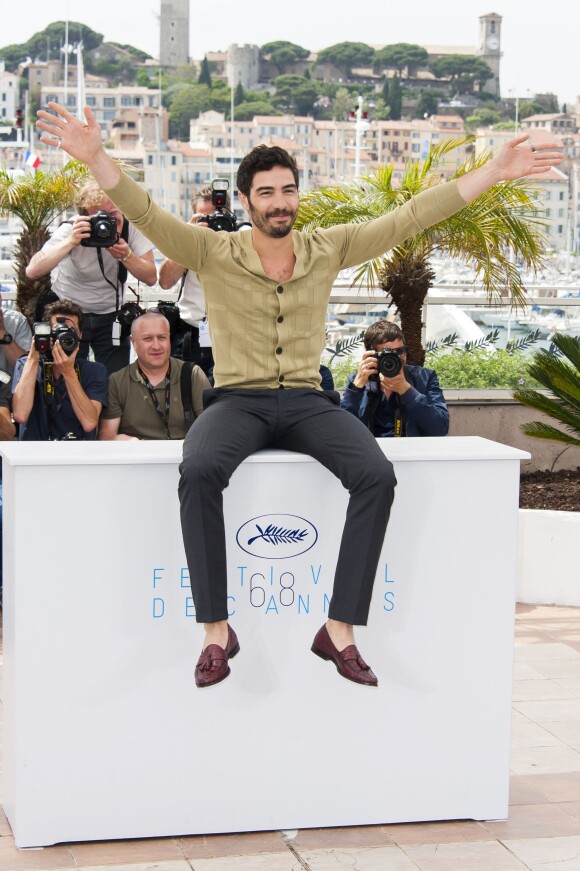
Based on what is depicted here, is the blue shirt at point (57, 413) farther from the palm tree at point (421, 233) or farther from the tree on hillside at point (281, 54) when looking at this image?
the tree on hillside at point (281, 54)

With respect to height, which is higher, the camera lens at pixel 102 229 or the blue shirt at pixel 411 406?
the camera lens at pixel 102 229

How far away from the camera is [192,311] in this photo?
6797mm

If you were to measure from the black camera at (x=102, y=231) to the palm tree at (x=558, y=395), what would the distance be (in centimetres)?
278

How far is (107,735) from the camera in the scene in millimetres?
3758

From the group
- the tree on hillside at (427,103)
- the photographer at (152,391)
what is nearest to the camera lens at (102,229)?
the photographer at (152,391)

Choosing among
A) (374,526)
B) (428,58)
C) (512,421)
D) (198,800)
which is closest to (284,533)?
(374,526)

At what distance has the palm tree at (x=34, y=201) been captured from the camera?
31.9 ft

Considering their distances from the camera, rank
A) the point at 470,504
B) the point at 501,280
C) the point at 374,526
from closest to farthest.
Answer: the point at 374,526
the point at 470,504
the point at 501,280

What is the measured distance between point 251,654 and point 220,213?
132 inches

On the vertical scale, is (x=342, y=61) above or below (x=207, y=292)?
above

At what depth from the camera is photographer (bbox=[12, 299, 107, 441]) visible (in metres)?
5.86

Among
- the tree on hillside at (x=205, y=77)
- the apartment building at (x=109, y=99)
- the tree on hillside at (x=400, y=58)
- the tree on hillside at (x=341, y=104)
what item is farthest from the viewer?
the tree on hillside at (x=400, y=58)

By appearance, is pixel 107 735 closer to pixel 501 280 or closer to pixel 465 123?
pixel 501 280

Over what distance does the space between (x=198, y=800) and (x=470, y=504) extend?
1250mm
